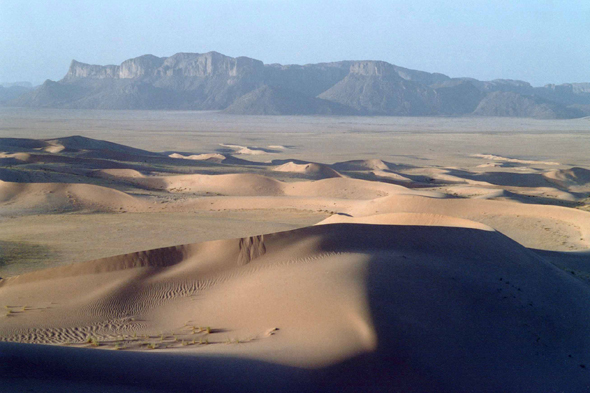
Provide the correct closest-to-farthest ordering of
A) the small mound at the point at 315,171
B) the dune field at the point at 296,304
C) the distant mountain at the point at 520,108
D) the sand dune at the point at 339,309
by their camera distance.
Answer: the dune field at the point at 296,304
the sand dune at the point at 339,309
the small mound at the point at 315,171
the distant mountain at the point at 520,108

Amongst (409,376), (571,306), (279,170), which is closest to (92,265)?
(409,376)

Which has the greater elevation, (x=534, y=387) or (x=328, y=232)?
(x=328, y=232)

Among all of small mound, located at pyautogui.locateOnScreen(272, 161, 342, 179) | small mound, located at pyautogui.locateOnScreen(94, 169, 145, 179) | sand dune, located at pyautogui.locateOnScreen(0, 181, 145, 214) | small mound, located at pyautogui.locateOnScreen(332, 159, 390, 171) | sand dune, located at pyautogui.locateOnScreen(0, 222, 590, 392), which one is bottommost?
small mound, located at pyautogui.locateOnScreen(332, 159, 390, 171)

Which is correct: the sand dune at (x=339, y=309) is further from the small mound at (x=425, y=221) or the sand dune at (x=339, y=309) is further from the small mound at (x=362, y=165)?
the small mound at (x=362, y=165)

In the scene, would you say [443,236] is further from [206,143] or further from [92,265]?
[206,143]

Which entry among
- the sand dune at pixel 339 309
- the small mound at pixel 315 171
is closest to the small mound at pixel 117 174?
the small mound at pixel 315 171

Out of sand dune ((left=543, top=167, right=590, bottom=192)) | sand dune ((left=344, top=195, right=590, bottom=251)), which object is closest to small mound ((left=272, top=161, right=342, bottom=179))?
sand dune ((left=543, top=167, right=590, bottom=192))

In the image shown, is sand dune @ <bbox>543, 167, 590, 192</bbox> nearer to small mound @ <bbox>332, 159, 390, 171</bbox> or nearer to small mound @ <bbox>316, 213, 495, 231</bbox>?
small mound @ <bbox>332, 159, 390, 171</bbox>

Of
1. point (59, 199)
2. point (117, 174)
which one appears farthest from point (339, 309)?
point (117, 174)

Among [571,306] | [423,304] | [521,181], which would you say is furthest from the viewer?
[521,181]
